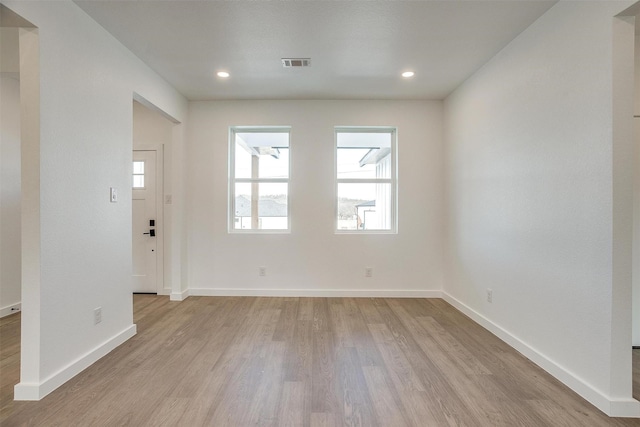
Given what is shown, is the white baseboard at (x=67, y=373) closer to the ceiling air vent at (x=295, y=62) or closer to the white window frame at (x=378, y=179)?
the white window frame at (x=378, y=179)

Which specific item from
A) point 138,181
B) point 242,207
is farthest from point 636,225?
point 138,181

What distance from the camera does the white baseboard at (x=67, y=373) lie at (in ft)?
6.00

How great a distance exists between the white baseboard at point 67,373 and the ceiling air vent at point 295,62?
2.98 m

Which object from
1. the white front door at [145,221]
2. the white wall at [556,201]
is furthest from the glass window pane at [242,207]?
the white wall at [556,201]

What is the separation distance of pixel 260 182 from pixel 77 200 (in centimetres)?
230

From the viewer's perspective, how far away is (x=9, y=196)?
10.9 ft

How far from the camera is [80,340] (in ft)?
7.16

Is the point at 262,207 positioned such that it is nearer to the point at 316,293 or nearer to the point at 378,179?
the point at 316,293

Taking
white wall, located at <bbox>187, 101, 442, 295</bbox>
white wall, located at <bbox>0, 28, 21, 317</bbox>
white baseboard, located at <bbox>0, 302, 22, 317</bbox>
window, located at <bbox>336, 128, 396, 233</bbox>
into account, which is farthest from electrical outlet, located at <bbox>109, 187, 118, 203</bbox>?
window, located at <bbox>336, 128, 396, 233</bbox>

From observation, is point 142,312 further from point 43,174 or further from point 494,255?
point 494,255

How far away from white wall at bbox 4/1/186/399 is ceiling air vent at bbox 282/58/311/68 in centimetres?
146

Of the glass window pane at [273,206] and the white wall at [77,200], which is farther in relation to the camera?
the glass window pane at [273,206]

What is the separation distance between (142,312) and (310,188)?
8.37 ft

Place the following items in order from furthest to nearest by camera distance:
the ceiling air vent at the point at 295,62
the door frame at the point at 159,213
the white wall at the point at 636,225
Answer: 1. the door frame at the point at 159,213
2. the ceiling air vent at the point at 295,62
3. the white wall at the point at 636,225
